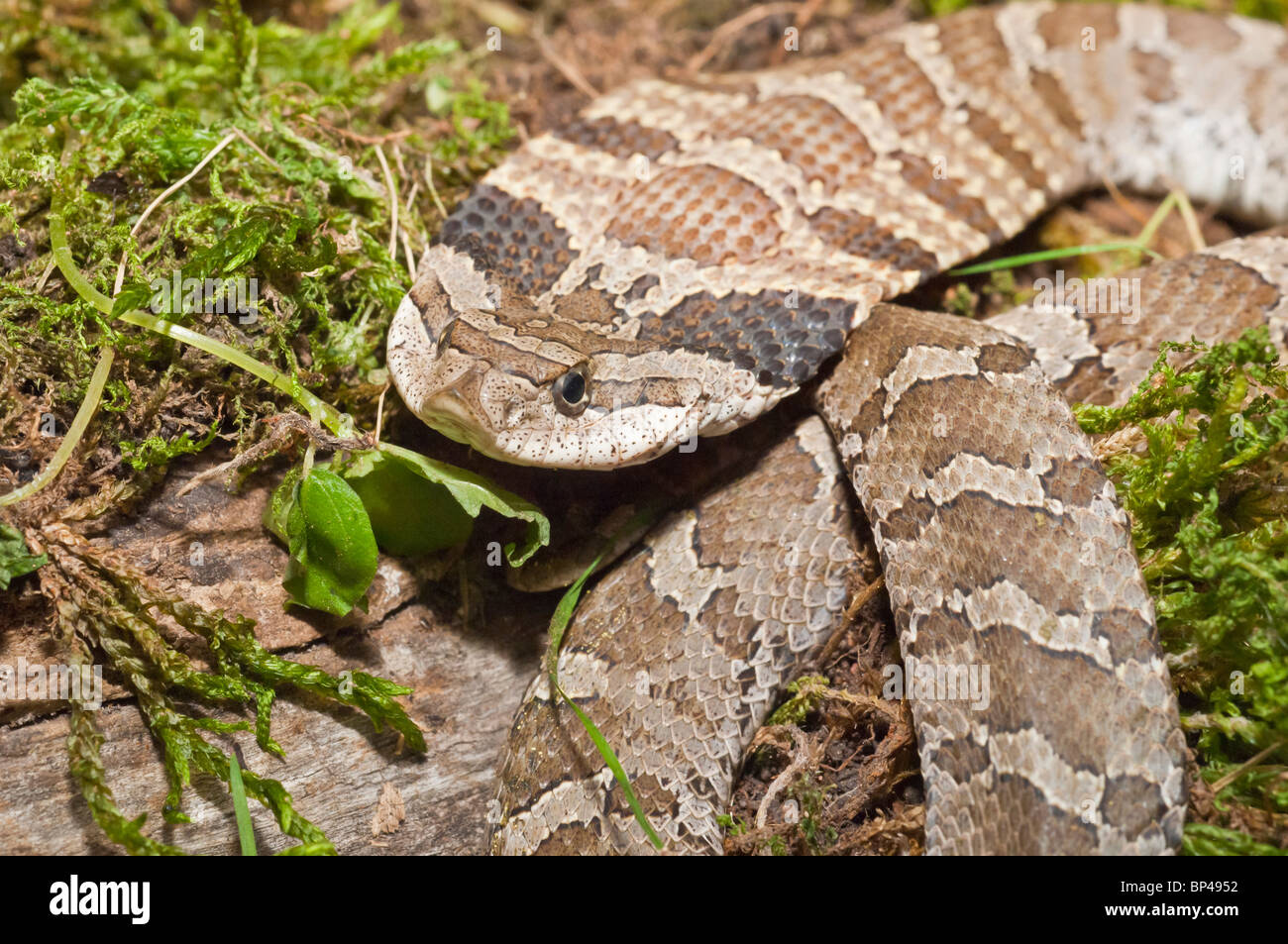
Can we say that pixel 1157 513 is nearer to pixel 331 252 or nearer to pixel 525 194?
pixel 525 194

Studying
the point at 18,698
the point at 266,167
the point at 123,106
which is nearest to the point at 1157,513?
the point at 266,167

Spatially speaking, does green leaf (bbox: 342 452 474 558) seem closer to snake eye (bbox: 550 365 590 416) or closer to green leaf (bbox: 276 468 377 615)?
green leaf (bbox: 276 468 377 615)

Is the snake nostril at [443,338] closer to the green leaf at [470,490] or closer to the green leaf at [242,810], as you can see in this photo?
the green leaf at [470,490]

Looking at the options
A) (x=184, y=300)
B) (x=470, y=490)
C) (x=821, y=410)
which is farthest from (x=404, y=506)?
(x=821, y=410)

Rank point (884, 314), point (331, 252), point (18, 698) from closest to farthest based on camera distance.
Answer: point (18, 698)
point (331, 252)
point (884, 314)

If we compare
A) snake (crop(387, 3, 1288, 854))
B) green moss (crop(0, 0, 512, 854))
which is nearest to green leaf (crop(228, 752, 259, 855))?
green moss (crop(0, 0, 512, 854))

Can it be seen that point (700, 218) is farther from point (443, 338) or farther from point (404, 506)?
point (404, 506)
